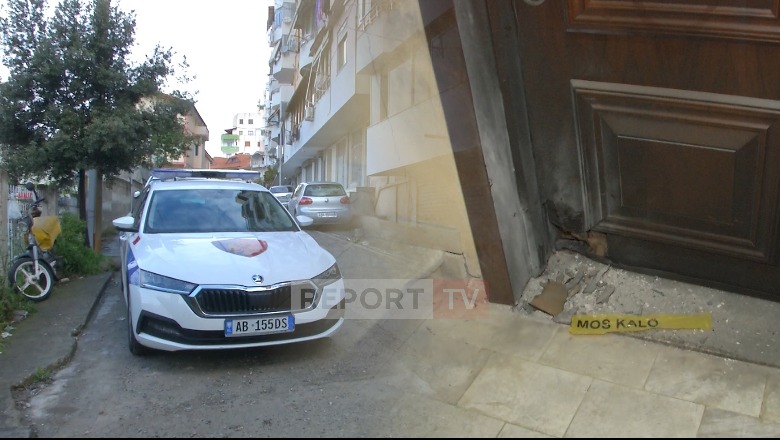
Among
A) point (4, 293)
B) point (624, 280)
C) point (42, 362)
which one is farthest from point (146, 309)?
point (624, 280)

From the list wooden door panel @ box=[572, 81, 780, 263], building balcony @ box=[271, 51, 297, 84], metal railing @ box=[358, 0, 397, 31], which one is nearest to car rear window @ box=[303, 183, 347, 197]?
metal railing @ box=[358, 0, 397, 31]

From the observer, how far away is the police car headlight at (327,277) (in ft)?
16.3

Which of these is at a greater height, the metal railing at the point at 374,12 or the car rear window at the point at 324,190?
the metal railing at the point at 374,12

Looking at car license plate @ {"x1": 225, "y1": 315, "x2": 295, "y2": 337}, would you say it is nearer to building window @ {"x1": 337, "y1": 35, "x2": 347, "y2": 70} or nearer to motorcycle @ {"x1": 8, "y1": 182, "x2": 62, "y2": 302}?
motorcycle @ {"x1": 8, "y1": 182, "x2": 62, "y2": 302}

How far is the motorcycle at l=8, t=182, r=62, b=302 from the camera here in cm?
680

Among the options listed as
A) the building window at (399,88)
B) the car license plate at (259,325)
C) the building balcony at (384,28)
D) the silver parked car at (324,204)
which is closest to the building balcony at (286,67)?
the silver parked car at (324,204)

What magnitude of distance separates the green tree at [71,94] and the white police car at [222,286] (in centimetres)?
388

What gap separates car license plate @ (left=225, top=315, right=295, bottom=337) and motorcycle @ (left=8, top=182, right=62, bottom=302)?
374 centimetres

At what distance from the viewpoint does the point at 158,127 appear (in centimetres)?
959

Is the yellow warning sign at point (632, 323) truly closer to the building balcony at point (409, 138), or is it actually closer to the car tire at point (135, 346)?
the building balcony at point (409, 138)

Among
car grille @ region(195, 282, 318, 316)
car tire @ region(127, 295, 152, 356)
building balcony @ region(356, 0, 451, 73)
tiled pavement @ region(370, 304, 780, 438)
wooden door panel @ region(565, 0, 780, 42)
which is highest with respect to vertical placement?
building balcony @ region(356, 0, 451, 73)

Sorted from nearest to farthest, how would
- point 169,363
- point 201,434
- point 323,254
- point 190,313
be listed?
point 201,434, point 190,313, point 169,363, point 323,254

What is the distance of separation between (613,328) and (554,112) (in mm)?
2143

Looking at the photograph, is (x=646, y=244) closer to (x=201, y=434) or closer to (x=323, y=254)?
(x=323, y=254)
